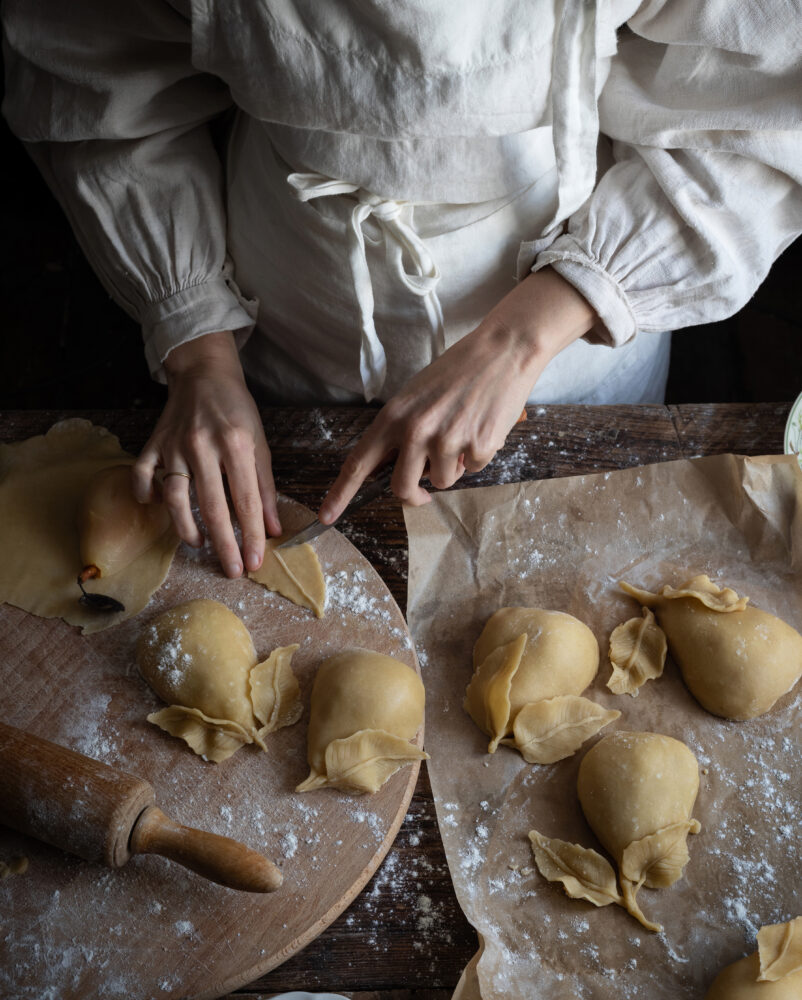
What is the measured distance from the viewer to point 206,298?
3.76 ft

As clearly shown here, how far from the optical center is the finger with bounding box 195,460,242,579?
3.32ft

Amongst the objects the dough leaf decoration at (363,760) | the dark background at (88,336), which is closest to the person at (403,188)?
the dough leaf decoration at (363,760)

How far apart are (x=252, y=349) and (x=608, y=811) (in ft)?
2.81

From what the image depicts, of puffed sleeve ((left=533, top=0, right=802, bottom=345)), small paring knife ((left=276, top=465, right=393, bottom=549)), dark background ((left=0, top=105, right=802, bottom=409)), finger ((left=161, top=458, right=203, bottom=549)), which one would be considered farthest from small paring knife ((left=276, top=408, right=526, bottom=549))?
dark background ((left=0, top=105, right=802, bottom=409))

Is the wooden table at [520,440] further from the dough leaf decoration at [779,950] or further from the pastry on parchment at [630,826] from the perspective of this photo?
the dough leaf decoration at [779,950]

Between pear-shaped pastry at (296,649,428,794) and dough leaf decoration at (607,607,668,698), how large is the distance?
25 centimetres

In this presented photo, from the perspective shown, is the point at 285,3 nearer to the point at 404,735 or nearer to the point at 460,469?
the point at 460,469

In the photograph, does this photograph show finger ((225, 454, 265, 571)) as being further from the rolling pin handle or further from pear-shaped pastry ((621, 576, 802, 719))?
pear-shaped pastry ((621, 576, 802, 719))

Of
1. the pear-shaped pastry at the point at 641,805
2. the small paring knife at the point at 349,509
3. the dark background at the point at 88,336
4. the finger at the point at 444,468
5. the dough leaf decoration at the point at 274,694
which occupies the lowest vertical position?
the dark background at the point at 88,336

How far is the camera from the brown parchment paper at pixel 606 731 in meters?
0.86

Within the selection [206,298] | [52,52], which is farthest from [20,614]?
[52,52]

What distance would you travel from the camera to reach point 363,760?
88 cm

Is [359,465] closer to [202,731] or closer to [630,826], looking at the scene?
[202,731]

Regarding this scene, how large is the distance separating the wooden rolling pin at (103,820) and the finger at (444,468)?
17.7 inches
